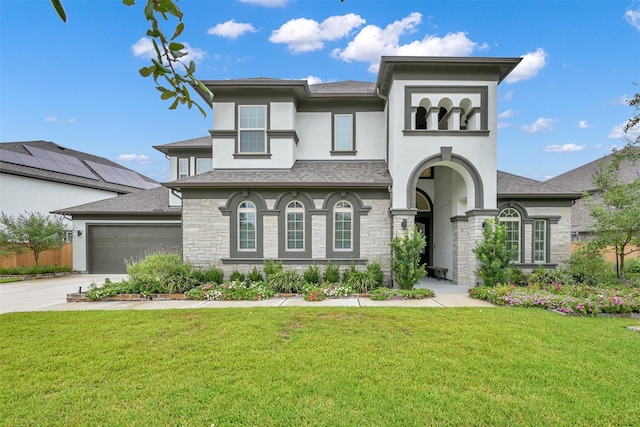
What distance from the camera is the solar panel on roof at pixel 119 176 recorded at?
2277 centimetres

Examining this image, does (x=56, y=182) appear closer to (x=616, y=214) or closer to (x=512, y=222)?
(x=512, y=222)

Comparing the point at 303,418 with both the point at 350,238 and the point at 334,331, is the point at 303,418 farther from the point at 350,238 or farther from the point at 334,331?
the point at 350,238

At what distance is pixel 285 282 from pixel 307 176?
3.63 meters

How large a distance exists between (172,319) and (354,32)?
11.5m

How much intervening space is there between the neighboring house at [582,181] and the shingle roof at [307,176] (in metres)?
14.0

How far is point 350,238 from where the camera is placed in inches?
404

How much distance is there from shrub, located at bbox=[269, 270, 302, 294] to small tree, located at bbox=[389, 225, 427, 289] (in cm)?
295

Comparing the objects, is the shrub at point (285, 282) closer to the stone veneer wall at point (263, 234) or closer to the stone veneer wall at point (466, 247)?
the stone veneer wall at point (263, 234)

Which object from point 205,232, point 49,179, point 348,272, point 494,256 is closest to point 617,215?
point 494,256

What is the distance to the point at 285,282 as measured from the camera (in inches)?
360

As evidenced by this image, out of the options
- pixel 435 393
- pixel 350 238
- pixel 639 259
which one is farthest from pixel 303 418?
pixel 639 259

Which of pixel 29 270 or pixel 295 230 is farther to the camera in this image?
pixel 29 270

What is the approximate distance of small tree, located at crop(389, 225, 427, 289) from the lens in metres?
8.95

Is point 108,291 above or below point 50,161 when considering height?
below
